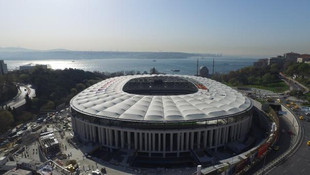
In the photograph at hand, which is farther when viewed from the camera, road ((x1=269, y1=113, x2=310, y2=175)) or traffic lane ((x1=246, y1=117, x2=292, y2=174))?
traffic lane ((x1=246, y1=117, x2=292, y2=174))

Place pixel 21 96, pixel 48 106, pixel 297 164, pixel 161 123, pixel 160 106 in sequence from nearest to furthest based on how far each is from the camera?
1. pixel 297 164
2. pixel 161 123
3. pixel 160 106
4. pixel 48 106
5. pixel 21 96

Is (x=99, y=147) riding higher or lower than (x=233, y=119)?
lower

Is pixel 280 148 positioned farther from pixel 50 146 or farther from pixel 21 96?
pixel 21 96

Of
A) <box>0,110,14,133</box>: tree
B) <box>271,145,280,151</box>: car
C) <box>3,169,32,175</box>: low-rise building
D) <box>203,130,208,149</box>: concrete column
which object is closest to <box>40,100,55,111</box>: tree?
<box>0,110,14,133</box>: tree

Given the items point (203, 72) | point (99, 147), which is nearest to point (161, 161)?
point (99, 147)

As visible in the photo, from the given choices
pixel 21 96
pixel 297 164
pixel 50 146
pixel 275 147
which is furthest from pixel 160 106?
pixel 21 96

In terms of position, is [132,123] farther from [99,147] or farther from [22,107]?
[22,107]

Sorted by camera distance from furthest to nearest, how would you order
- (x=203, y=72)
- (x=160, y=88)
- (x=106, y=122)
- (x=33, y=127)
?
(x=203, y=72) → (x=160, y=88) → (x=33, y=127) → (x=106, y=122)

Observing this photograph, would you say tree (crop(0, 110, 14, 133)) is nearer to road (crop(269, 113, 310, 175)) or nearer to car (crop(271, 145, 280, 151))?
road (crop(269, 113, 310, 175))
